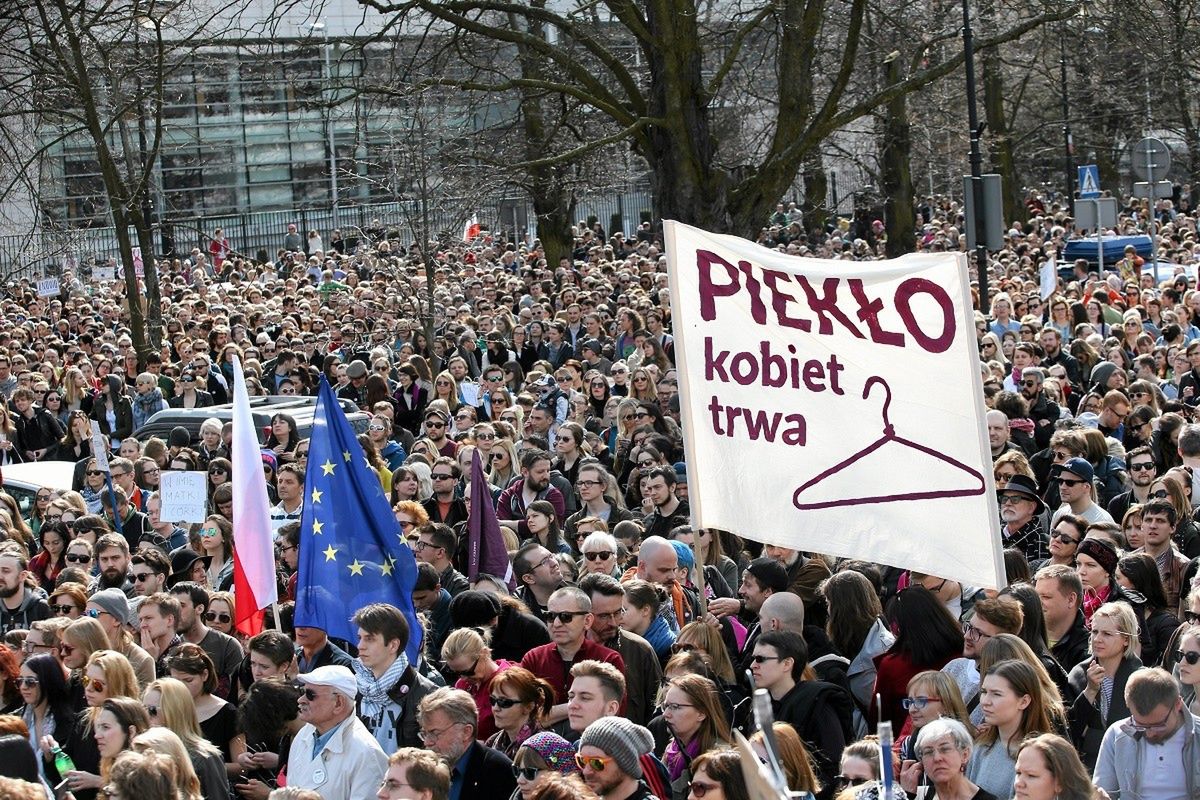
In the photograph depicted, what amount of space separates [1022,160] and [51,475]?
3985cm

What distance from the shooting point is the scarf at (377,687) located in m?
7.34

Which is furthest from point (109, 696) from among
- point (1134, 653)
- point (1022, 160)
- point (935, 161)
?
point (1022, 160)

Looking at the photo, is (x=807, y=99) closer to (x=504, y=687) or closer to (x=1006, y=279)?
(x=1006, y=279)

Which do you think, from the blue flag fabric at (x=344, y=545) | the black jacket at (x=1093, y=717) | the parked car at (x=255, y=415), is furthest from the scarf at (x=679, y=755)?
the parked car at (x=255, y=415)

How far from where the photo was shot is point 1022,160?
2025 inches

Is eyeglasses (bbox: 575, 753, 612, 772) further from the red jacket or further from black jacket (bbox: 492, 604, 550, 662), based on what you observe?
black jacket (bbox: 492, 604, 550, 662)

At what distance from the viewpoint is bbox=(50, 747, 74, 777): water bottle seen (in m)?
7.47

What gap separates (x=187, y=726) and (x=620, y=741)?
1920 mm

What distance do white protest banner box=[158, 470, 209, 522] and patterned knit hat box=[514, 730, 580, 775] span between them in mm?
5838

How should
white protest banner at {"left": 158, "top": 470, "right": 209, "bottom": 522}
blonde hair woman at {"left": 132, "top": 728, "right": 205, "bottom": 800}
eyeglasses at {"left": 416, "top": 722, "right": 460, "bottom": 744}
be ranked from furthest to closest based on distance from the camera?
white protest banner at {"left": 158, "top": 470, "right": 209, "bottom": 522}
eyeglasses at {"left": 416, "top": 722, "right": 460, "bottom": 744}
blonde hair woman at {"left": 132, "top": 728, "right": 205, "bottom": 800}

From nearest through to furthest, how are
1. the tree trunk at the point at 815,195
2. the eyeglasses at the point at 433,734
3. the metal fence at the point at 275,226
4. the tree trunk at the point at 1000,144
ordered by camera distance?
the eyeglasses at the point at 433,734
the tree trunk at the point at 815,195
the tree trunk at the point at 1000,144
the metal fence at the point at 275,226

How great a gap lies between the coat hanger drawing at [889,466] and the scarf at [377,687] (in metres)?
1.73

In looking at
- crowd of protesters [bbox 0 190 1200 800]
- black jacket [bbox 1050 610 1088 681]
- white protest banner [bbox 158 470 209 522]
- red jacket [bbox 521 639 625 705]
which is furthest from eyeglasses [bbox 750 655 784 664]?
white protest banner [bbox 158 470 209 522]

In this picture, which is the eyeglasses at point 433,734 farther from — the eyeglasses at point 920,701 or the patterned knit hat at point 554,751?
the eyeglasses at point 920,701
